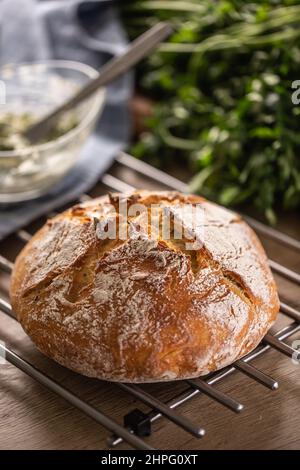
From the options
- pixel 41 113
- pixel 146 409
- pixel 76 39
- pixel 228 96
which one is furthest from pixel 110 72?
pixel 146 409

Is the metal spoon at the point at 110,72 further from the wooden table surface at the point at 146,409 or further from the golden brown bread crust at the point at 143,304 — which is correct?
the wooden table surface at the point at 146,409

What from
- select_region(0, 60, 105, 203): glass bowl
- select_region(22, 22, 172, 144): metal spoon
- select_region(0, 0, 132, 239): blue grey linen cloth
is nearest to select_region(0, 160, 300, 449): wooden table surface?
select_region(0, 60, 105, 203): glass bowl

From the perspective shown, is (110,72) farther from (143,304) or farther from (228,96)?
(143,304)

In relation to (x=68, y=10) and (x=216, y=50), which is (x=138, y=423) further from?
(x=68, y=10)

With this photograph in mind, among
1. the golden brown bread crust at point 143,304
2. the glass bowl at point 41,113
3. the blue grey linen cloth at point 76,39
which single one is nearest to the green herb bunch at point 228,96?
the blue grey linen cloth at point 76,39

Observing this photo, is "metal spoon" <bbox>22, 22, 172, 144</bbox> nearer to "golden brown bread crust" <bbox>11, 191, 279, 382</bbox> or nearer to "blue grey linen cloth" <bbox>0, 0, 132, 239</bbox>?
"blue grey linen cloth" <bbox>0, 0, 132, 239</bbox>
